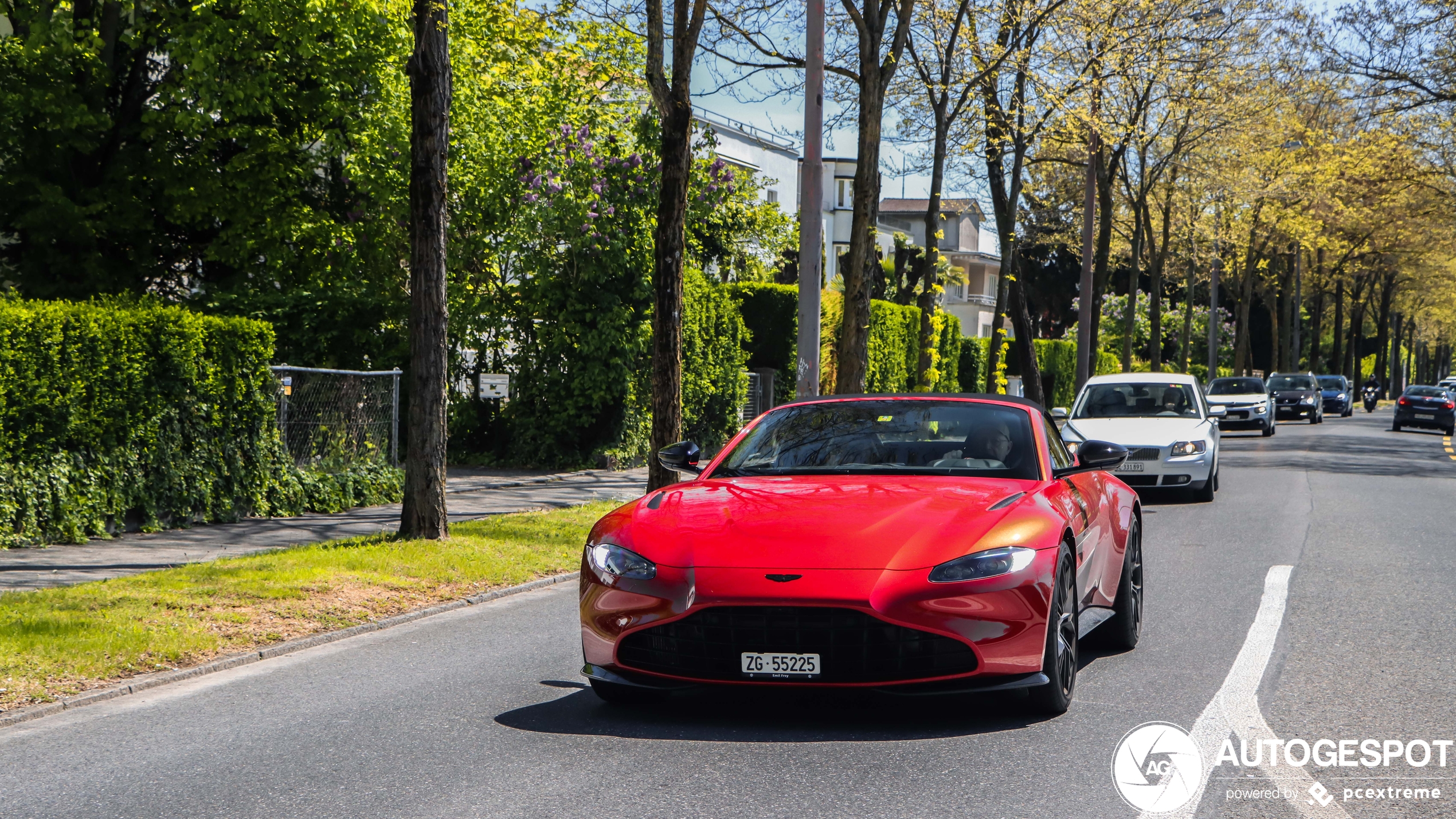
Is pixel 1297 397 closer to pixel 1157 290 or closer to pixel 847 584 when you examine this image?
pixel 1157 290

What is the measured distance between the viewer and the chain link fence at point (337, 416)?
14570mm

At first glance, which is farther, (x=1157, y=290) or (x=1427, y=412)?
(x=1157, y=290)

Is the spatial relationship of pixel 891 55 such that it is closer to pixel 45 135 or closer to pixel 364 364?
pixel 364 364

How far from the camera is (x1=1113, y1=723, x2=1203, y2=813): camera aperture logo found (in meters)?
4.76

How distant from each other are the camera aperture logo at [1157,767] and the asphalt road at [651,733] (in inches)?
2.8

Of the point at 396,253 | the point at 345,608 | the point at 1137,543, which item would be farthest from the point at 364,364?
the point at 1137,543

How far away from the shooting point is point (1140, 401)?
18.8m

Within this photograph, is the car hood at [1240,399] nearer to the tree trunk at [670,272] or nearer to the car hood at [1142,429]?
the car hood at [1142,429]

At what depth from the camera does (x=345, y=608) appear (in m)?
9.09

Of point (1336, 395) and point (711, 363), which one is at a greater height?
point (711, 363)

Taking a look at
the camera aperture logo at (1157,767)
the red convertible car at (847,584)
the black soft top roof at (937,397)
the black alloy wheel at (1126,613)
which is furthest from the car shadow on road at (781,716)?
the black soft top roof at (937,397)

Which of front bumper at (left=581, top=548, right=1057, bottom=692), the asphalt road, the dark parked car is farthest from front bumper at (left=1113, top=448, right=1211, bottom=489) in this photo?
the dark parked car

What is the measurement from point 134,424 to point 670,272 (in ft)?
17.7

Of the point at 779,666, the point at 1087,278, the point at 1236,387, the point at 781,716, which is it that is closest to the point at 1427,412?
the point at 1236,387
